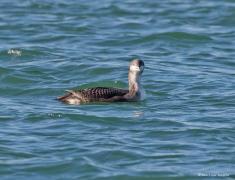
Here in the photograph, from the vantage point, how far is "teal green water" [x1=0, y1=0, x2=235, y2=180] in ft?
46.0

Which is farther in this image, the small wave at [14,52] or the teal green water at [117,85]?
the small wave at [14,52]

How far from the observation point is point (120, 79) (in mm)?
20406

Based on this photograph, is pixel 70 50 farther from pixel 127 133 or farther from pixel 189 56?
pixel 127 133

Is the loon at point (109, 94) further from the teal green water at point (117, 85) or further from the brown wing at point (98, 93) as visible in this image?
the teal green water at point (117, 85)

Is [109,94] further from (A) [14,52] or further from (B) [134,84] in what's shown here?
(A) [14,52]

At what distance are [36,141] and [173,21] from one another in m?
12.6

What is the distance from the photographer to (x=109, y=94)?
17594 millimetres

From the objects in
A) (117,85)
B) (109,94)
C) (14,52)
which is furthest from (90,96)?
(14,52)

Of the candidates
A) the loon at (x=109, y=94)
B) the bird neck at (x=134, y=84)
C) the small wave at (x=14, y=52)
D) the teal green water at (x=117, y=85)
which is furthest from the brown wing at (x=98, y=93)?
the small wave at (x=14, y=52)

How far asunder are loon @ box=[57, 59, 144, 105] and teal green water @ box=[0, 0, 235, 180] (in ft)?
0.39

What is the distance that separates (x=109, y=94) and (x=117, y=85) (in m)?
2.48

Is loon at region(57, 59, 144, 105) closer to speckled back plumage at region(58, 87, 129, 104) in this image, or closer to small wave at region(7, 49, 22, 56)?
speckled back plumage at region(58, 87, 129, 104)

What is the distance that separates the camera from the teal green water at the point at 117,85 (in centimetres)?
1402

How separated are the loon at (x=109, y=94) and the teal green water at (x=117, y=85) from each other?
0.39 feet
